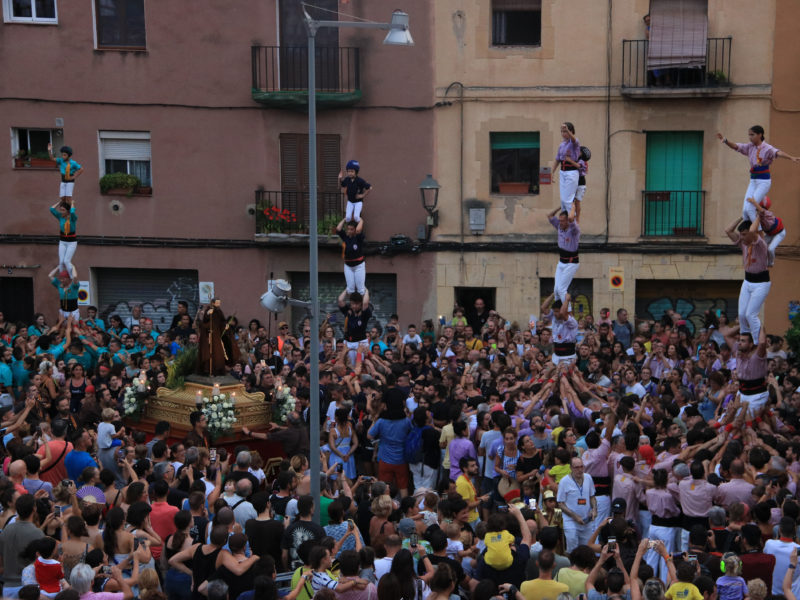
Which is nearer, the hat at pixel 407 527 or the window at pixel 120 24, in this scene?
the hat at pixel 407 527

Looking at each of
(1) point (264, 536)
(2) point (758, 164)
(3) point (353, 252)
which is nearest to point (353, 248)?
(3) point (353, 252)

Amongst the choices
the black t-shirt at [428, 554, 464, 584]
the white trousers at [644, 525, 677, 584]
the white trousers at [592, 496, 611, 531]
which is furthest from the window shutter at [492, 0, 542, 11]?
the black t-shirt at [428, 554, 464, 584]

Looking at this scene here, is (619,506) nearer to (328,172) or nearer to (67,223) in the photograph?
(67,223)

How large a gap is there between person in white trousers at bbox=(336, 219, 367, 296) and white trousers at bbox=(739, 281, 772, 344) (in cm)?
624

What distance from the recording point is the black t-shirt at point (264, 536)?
33.0ft

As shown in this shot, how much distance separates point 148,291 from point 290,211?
379cm

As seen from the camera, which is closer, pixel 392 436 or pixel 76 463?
pixel 76 463

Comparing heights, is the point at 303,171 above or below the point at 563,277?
above

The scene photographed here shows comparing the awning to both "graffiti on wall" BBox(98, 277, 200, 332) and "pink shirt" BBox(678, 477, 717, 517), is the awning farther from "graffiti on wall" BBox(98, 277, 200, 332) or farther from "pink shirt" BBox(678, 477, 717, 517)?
"pink shirt" BBox(678, 477, 717, 517)

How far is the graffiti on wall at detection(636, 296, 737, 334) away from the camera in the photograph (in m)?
23.6

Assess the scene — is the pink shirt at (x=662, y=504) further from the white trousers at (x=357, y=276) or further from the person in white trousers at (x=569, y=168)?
the white trousers at (x=357, y=276)

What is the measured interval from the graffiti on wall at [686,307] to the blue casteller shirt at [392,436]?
10811mm

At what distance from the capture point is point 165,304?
25.1 m

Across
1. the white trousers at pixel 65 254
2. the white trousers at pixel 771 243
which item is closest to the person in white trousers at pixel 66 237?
the white trousers at pixel 65 254
